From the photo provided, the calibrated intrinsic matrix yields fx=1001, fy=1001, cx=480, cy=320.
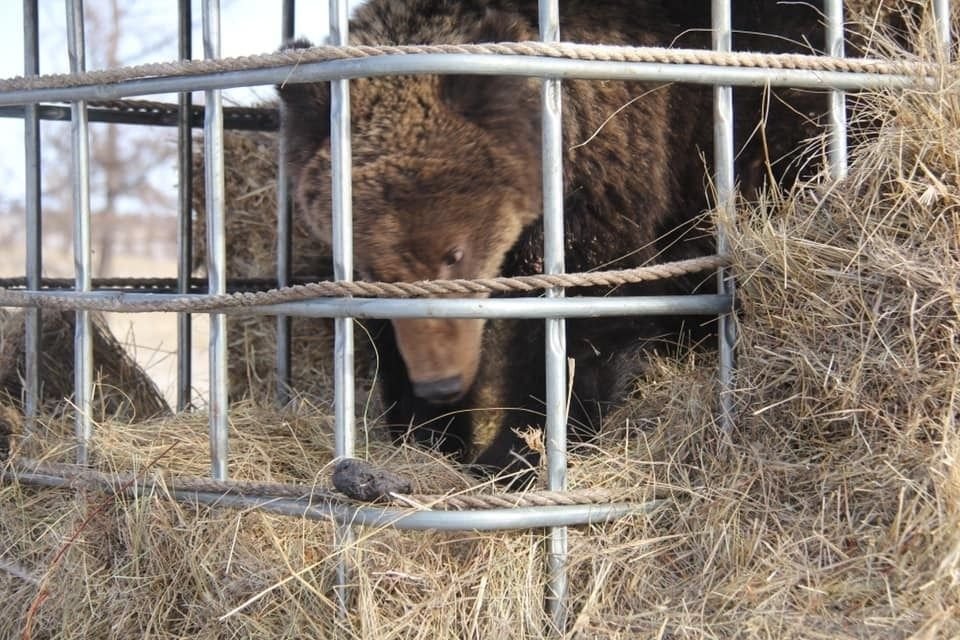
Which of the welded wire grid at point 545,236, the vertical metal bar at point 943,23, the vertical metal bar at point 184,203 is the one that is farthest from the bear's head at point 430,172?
the vertical metal bar at point 943,23

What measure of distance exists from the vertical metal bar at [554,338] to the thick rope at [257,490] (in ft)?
0.26

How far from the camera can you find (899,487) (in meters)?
2.08

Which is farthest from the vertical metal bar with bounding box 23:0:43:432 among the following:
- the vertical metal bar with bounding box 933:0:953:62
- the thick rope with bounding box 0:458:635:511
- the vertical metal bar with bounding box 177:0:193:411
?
the vertical metal bar with bounding box 933:0:953:62

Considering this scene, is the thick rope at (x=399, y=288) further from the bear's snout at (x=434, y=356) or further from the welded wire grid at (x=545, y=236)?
the bear's snout at (x=434, y=356)

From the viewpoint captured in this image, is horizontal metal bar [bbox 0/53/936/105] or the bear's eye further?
the bear's eye

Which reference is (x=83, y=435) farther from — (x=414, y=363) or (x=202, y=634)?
(x=414, y=363)

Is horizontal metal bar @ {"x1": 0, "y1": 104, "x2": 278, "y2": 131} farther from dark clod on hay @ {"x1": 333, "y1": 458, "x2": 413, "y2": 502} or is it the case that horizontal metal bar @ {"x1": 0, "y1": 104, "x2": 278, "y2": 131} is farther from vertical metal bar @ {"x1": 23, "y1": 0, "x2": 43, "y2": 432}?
dark clod on hay @ {"x1": 333, "y1": 458, "x2": 413, "y2": 502}

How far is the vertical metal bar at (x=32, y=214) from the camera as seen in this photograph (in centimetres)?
317

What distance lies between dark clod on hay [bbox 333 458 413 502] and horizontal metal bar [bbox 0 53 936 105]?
0.93 metres

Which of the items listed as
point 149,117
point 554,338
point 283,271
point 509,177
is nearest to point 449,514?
point 554,338

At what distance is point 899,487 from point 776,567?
0.30m

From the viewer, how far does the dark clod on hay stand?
2.34 metres

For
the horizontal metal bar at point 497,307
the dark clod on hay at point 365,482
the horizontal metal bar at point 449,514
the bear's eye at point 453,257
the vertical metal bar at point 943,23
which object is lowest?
the horizontal metal bar at point 449,514

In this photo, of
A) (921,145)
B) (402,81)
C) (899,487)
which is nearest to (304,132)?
(402,81)
